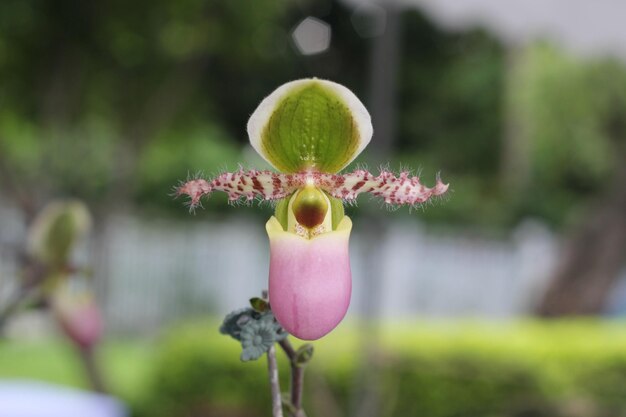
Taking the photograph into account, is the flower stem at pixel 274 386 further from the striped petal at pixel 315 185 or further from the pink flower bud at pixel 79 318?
the pink flower bud at pixel 79 318

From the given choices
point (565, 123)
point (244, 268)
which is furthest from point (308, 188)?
point (565, 123)

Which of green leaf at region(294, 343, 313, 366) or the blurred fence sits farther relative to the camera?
the blurred fence

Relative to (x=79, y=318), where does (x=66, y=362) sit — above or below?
above

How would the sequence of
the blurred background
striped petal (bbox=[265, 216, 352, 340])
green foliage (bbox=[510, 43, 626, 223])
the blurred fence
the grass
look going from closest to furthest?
1. striped petal (bbox=[265, 216, 352, 340])
2. the blurred background
3. the grass
4. the blurred fence
5. green foliage (bbox=[510, 43, 626, 223])

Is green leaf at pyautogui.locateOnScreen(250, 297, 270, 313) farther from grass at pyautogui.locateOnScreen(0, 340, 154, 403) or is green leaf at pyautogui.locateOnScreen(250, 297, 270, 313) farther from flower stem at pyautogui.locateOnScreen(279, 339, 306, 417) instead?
grass at pyautogui.locateOnScreen(0, 340, 154, 403)

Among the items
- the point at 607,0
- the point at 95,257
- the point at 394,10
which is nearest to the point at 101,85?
the point at 95,257

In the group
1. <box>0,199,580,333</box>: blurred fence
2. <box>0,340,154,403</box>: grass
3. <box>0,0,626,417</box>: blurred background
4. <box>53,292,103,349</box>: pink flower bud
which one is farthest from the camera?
<box>0,199,580,333</box>: blurred fence

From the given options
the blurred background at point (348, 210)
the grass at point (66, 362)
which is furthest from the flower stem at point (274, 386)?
the grass at point (66, 362)

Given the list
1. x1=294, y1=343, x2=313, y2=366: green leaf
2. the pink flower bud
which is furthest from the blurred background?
x1=294, y1=343, x2=313, y2=366: green leaf

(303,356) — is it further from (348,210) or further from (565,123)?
(565,123)
